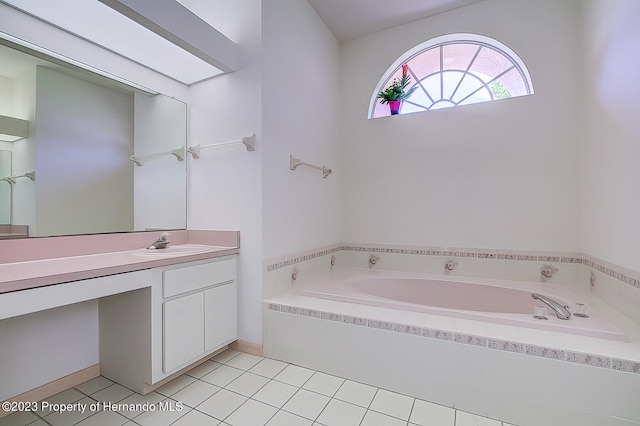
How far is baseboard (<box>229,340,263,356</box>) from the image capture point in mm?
1949

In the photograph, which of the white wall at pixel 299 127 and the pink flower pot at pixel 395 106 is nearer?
the white wall at pixel 299 127

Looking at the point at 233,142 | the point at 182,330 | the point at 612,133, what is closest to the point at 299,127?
the point at 233,142

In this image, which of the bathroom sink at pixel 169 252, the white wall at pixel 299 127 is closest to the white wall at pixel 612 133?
the white wall at pixel 299 127

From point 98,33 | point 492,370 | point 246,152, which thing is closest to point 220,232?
point 246,152

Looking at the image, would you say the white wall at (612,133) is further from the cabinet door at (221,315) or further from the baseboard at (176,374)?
the baseboard at (176,374)

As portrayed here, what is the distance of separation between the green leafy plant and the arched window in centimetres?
3

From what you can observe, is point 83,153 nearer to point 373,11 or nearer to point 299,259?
point 299,259

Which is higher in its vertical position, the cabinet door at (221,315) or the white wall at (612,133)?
the white wall at (612,133)

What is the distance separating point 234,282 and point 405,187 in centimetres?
176

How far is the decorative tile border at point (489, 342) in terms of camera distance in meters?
1.15

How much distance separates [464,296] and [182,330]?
2086 millimetres

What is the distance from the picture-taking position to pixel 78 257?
5.29 feet

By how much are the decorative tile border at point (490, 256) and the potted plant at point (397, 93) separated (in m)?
1.36

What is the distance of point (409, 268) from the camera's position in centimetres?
266
